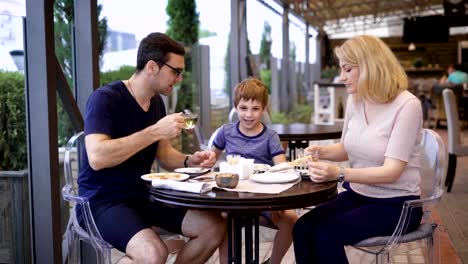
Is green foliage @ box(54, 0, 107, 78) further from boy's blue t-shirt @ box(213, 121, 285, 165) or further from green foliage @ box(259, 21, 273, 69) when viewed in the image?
green foliage @ box(259, 21, 273, 69)

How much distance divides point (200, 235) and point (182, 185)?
46 cm

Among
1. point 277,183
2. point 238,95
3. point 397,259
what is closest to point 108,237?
point 277,183

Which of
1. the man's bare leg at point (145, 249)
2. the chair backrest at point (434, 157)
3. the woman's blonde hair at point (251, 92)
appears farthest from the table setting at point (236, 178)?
the chair backrest at point (434, 157)

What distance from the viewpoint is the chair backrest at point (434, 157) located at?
2.76 meters

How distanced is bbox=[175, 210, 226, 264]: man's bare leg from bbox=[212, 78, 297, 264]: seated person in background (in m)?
0.52

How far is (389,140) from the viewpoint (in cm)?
248

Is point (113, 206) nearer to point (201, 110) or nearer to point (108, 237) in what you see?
point (108, 237)

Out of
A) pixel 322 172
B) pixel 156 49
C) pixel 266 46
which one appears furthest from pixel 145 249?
pixel 266 46

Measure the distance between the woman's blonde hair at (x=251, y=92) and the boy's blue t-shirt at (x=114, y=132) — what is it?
682mm

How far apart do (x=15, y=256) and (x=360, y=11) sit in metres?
21.2

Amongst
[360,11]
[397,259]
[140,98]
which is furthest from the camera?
[360,11]

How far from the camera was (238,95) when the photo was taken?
315cm

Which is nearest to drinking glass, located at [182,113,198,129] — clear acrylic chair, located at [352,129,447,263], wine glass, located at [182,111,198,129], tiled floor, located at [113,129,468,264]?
wine glass, located at [182,111,198,129]

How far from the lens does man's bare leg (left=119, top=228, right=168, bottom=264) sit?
7.42ft
